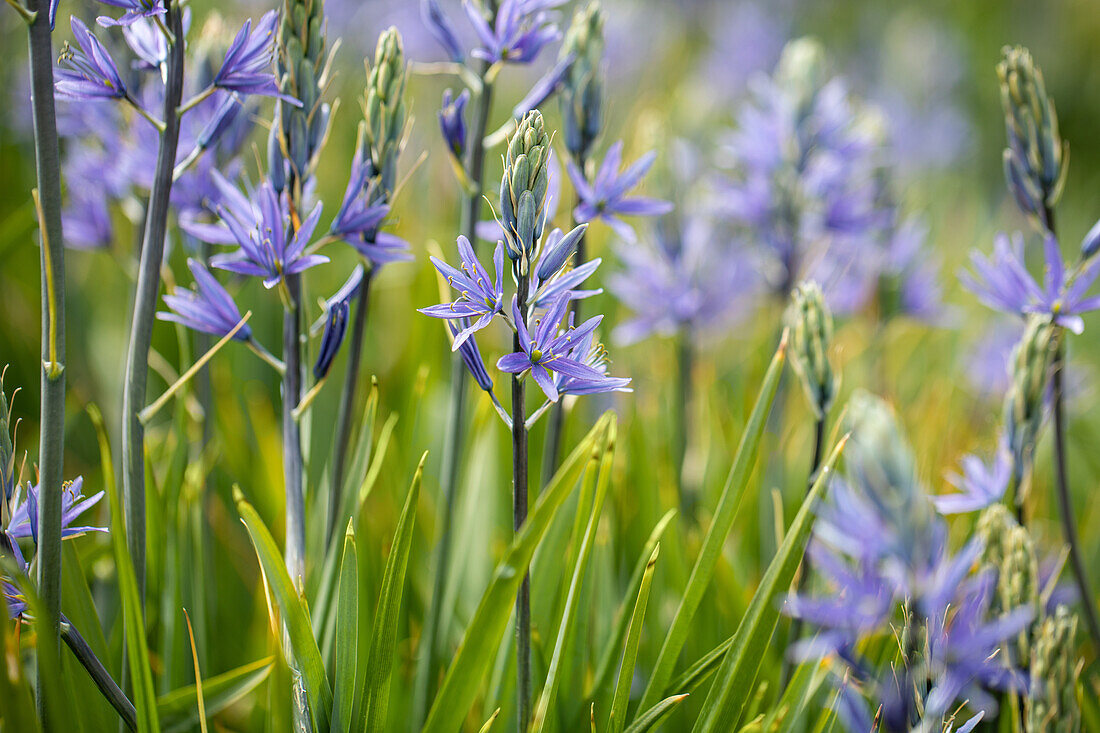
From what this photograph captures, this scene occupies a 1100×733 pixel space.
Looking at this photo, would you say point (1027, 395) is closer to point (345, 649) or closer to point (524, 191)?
point (524, 191)

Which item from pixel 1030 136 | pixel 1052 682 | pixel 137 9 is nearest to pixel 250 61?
pixel 137 9

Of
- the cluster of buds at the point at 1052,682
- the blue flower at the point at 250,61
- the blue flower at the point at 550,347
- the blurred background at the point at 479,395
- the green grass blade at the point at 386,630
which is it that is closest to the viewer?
the blue flower at the point at 550,347

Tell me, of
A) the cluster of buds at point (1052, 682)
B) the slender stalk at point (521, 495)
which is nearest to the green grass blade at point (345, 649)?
the slender stalk at point (521, 495)

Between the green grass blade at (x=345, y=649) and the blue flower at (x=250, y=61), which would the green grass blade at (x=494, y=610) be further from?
the blue flower at (x=250, y=61)

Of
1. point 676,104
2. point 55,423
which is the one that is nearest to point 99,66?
point 55,423

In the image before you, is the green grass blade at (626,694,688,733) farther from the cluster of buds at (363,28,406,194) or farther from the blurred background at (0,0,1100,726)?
the cluster of buds at (363,28,406,194)
